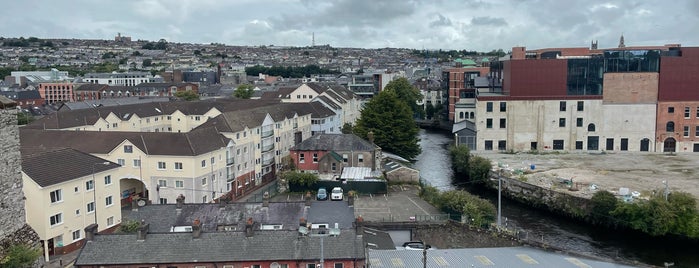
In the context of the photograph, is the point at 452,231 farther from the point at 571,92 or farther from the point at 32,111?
the point at 32,111

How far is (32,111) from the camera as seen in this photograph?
7781 cm

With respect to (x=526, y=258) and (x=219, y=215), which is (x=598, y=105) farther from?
(x=219, y=215)

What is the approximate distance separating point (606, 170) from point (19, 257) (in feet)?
138

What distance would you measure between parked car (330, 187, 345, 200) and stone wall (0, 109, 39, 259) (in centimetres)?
2164

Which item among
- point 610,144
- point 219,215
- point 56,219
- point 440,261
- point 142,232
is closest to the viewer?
point 142,232

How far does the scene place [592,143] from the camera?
58094 mm

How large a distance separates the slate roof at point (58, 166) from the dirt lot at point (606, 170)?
2900 cm

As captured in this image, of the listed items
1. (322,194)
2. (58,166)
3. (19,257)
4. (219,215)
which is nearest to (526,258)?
(219,215)

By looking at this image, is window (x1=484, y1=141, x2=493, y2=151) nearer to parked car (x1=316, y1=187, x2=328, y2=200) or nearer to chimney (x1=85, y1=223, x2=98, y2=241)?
parked car (x1=316, y1=187, x2=328, y2=200)

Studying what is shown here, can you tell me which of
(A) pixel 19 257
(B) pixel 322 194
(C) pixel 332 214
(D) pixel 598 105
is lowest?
(B) pixel 322 194

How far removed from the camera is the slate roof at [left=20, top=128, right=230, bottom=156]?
35.5 meters

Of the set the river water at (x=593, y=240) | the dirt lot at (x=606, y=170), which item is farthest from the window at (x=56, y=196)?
the dirt lot at (x=606, y=170)

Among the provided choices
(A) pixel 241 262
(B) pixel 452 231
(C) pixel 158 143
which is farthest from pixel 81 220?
(B) pixel 452 231

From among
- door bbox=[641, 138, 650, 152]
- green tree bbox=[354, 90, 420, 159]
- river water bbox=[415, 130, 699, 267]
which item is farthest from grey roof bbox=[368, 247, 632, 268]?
door bbox=[641, 138, 650, 152]
